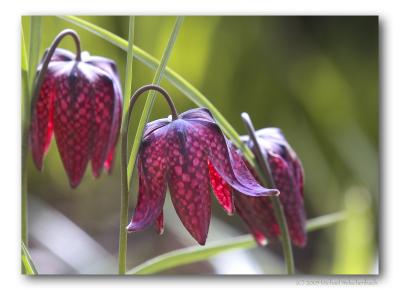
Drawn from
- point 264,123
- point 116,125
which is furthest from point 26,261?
point 264,123

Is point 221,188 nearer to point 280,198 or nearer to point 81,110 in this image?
point 280,198

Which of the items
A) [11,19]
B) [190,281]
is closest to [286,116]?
[190,281]

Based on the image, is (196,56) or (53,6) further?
(196,56)

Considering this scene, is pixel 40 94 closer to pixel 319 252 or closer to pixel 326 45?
pixel 326 45

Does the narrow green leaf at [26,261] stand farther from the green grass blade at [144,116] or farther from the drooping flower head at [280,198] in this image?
the drooping flower head at [280,198]

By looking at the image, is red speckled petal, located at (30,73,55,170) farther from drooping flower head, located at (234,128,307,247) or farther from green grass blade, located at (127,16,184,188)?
drooping flower head, located at (234,128,307,247)

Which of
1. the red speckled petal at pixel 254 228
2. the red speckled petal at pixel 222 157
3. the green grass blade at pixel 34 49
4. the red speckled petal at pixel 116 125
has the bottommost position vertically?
the red speckled petal at pixel 254 228

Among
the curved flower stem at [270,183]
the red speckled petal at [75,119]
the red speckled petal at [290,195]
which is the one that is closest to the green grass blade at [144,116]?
the red speckled petal at [75,119]
